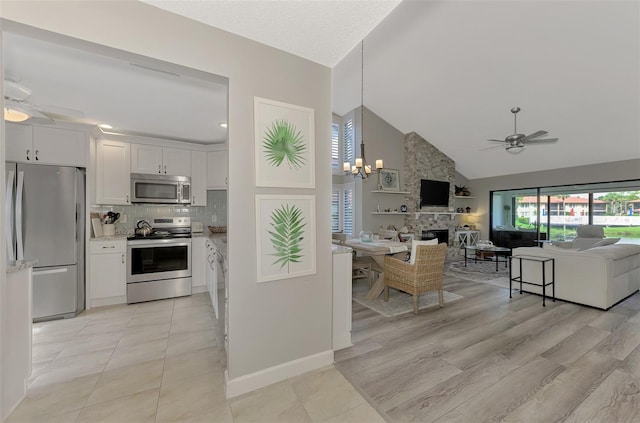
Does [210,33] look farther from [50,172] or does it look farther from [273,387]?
[50,172]

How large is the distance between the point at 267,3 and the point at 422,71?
4410 mm

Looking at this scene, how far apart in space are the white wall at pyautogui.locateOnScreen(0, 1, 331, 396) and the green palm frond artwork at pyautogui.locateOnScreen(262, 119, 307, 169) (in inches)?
5.5

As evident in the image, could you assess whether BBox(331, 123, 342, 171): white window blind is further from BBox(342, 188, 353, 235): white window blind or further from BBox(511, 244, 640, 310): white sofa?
BBox(511, 244, 640, 310): white sofa

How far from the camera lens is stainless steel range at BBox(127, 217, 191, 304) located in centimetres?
355

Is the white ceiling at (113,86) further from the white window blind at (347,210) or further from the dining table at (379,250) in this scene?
the white window blind at (347,210)

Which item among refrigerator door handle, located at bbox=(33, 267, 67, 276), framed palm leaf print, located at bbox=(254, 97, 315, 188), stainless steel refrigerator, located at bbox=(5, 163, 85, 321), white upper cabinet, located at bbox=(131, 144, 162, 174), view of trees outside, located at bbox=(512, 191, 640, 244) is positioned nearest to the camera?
framed palm leaf print, located at bbox=(254, 97, 315, 188)

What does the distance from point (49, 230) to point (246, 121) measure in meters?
3.03

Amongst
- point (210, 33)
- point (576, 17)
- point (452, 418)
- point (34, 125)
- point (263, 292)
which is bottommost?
point (452, 418)

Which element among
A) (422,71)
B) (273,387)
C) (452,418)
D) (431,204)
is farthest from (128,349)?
(431,204)

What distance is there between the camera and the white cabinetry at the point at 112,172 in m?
3.63

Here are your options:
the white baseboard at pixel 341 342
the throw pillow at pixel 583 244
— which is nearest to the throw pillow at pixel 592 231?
the throw pillow at pixel 583 244

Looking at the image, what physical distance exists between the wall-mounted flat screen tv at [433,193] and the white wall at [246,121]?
5636mm

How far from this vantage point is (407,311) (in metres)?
3.31

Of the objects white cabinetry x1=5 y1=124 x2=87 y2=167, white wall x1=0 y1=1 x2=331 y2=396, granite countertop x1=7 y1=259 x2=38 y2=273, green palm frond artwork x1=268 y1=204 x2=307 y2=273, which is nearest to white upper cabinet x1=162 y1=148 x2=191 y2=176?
white cabinetry x1=5 y1=124 x2=87 y2=167
